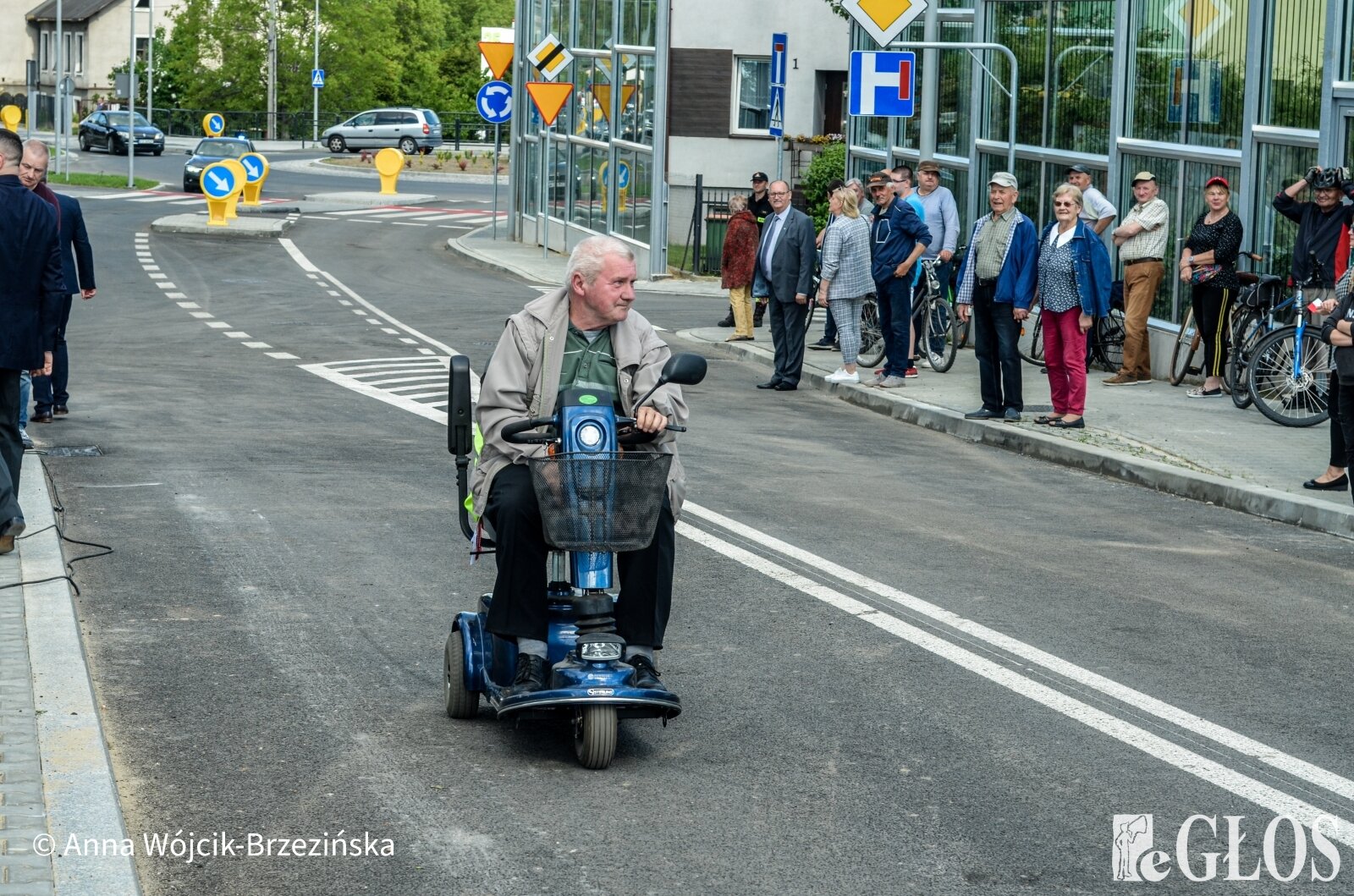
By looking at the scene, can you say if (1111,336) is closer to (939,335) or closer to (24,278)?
(939,335)

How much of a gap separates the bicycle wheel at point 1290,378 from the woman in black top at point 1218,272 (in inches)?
50.9

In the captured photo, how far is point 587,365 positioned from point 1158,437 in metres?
8.49

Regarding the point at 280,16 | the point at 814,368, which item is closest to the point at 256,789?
the point at 814,368

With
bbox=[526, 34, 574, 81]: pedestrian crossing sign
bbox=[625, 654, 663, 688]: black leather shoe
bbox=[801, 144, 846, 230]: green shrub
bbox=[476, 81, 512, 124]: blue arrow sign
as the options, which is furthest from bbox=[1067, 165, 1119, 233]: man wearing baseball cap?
bbox=[476, 81, 512, 124]: blue arrow sign

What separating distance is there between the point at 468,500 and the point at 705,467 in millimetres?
5117

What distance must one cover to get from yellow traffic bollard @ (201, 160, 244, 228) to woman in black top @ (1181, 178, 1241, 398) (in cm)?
2481

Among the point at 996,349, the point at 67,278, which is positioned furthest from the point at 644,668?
the point at 996,349

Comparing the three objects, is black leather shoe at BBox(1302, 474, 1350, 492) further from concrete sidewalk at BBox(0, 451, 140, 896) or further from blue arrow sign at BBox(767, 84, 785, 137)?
blue arrow sign at BBox(767, 84, 785, 137)

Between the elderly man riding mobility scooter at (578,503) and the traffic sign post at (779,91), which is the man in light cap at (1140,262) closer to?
the traffic sign post at (779,91)

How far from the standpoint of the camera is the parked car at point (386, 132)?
7669cm

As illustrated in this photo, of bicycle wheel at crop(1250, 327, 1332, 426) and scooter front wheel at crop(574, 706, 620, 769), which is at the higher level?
bicycle wheel at crop(1250, 327, 1332, 426)

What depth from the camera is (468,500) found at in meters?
7.43

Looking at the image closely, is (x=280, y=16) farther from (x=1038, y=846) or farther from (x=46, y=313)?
(x=1038, y=846)

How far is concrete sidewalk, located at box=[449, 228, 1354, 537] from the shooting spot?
11.7 metres
